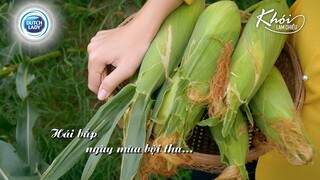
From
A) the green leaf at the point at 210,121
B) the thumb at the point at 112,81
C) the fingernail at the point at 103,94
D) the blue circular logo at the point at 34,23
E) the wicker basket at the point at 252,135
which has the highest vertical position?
the blue circular logo at the point at 34,23

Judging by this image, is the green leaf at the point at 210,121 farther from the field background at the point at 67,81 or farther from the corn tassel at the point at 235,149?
the field background at the point at 67,81

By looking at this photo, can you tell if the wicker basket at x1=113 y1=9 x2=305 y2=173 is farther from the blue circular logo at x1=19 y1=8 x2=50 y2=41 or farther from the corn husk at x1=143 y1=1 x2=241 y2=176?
the blue circular logo at x1=19 y1=8 x2=50 y2=41

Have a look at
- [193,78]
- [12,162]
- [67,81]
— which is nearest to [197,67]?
[193,78]

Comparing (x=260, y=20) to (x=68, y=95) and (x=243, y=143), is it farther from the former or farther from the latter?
(x=68, y=95)

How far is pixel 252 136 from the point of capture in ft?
2.24

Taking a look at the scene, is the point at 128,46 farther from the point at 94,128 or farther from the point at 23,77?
the point at 23,77

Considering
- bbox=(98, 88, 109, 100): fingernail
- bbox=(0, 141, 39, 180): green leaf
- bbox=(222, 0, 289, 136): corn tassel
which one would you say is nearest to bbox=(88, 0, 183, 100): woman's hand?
bbox=(98, 88, 109, 100): fingernail

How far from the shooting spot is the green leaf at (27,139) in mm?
831

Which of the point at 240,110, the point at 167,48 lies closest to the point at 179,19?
the point at 167,48

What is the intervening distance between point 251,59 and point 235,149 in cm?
12

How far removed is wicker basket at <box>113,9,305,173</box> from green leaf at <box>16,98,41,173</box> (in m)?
0.23

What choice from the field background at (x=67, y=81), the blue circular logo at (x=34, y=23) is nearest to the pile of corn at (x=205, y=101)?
the blue circular logo at (x=34, y=23)

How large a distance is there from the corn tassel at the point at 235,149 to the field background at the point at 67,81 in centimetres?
54

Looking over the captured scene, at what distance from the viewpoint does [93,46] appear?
689 mm
